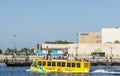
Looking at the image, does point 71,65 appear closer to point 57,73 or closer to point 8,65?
point 57,73

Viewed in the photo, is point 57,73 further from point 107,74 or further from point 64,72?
point 107,74

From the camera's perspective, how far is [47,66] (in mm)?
103875

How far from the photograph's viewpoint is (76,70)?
10275 cm

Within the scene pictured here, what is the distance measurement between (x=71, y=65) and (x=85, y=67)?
272 centimetres

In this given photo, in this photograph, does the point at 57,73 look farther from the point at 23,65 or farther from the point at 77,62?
the point at 23,65

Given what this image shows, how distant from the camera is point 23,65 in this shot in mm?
158875

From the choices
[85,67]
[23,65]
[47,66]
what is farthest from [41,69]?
[23,65]

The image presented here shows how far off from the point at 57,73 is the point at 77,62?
14.3ft

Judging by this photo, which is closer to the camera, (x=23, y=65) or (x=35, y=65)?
(x=35, y=65)

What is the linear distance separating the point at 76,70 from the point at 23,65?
57860 mm

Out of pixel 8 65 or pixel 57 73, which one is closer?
pixel 57 73

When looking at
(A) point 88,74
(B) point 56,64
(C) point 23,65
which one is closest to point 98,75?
(A) point 88,74

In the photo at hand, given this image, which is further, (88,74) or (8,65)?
(8,65)

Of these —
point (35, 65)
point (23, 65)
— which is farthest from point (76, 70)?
point (23, 65)
